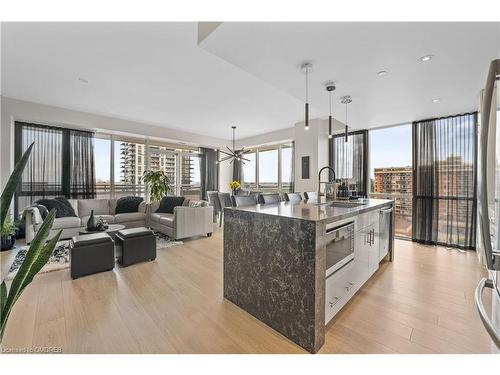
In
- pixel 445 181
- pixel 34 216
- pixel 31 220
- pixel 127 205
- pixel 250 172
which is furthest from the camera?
pixel 250 172

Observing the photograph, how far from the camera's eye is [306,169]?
5441mm

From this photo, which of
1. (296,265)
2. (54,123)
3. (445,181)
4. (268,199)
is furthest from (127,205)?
(445,181)

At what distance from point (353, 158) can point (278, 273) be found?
4.44m

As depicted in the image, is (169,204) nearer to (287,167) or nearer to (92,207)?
(92,207)

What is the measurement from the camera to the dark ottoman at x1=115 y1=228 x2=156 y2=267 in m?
2.98

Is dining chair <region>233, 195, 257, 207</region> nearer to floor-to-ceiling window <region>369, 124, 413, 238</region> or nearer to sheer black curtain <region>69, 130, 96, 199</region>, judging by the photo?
floor-to-ceiling window <region>369, 124, 413, 238</region>

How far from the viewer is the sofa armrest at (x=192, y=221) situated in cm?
425

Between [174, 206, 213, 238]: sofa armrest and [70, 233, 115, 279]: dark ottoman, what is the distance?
4.84ft

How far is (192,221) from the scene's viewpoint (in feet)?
14.7

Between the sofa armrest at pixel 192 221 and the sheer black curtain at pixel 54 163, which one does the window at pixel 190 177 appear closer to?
the sheer black curtain at pixel 54 163

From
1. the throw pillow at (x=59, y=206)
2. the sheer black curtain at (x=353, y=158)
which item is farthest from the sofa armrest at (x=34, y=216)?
the sheer black curtain at (x=353, y=158)

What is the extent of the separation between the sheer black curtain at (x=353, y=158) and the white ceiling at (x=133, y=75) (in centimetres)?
133
